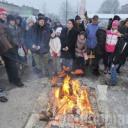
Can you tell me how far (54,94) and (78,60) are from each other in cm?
304

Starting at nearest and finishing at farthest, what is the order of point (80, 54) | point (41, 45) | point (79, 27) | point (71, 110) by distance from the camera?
point (71, 110) → point (41, 45) → point (80, 54) → point (79, 27)

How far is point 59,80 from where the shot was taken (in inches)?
403

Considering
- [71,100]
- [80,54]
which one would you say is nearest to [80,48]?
[80,54]

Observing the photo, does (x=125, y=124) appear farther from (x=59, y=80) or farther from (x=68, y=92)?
(x=59, y=80)

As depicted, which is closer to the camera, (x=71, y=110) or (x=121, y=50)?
(x=71, y=110)

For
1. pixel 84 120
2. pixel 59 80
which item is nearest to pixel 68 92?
pixel 84 120

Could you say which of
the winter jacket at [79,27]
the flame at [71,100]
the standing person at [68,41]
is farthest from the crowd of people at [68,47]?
→ the flame at [71,100]

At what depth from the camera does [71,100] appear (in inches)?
303

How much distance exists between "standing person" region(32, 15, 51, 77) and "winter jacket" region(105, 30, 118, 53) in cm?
201

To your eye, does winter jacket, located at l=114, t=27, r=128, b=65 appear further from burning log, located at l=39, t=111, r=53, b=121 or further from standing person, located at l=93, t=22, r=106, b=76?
burning log, located at l=39, t=111, r=53, b=121

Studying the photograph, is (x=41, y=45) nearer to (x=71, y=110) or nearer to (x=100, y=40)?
(x=100, y=40)

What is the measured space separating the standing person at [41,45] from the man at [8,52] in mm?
967

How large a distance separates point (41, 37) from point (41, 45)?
0.86ft

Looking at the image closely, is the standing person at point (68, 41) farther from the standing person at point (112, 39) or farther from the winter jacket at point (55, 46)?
the standing person at point (112, 39)
